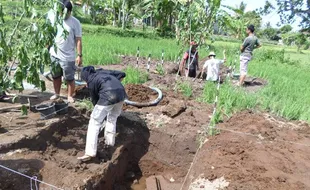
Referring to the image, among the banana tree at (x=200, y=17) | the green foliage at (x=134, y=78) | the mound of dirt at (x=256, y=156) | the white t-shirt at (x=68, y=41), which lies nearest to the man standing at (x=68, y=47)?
the white t-shirt at (x=68, y=41)

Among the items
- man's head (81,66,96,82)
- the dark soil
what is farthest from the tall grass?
man's head (81,66,96,82)

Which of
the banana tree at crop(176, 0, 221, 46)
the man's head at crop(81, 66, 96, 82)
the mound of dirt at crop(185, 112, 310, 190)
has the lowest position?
the mound of dirt at crop(185, 112, 310, 190)

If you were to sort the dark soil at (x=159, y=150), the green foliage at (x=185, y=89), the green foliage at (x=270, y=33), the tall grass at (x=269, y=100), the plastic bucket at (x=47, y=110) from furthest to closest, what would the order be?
1. the green foliage at (x=270, y=33)
2. the green foliage at (x=185, y=89)
3. the tall grass at (x=269, y=100)
4. the plastic bucket at (x=47, y=110)
5. the dark soil at (x=159, y=150)

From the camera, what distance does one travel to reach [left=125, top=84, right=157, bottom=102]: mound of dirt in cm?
610

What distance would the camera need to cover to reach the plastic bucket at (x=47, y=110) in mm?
4413

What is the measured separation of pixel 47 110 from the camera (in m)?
4.46

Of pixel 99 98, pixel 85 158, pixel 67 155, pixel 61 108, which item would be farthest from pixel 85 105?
pixel 85 158

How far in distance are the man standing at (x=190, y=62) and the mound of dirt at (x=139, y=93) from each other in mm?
2232

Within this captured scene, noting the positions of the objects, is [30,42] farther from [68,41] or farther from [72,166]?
[72,166]

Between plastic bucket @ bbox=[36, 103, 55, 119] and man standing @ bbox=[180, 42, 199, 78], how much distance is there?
454 centimetres

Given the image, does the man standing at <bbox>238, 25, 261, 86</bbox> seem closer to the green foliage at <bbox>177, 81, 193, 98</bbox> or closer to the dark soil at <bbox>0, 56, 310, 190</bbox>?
the green foliage at <bbox>177, 81, 193, 98</bbox>

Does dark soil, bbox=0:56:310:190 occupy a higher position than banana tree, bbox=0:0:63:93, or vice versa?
banana tree, bbox=0:0:63:93

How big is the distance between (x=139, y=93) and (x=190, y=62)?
302cm

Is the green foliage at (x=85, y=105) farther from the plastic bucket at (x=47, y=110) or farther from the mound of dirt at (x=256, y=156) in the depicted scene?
the mound of dirt at (x=256, y=156)
